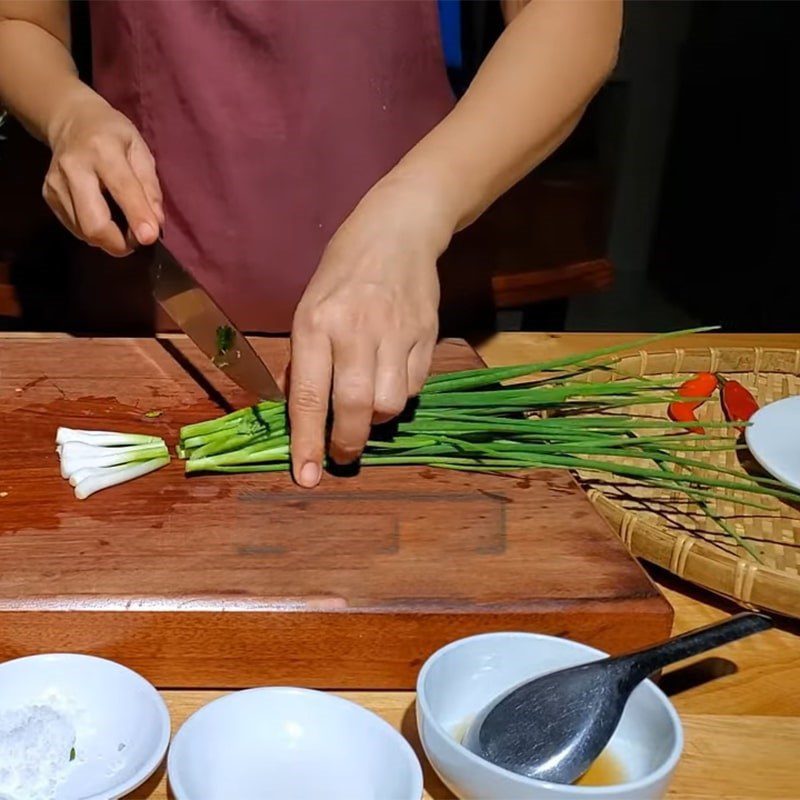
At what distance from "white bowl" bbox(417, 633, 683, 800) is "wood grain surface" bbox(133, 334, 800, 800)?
0.23ft

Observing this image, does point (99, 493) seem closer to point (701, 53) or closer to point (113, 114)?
point (113, 114)

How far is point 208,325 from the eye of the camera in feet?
4.53

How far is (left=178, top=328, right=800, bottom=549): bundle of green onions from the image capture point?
126cm

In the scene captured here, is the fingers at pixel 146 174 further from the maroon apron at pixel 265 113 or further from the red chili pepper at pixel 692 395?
the red chili pepper at pixel 692 395

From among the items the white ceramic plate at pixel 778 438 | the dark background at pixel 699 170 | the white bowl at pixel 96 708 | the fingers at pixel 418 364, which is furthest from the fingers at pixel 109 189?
the dark background at pixel 699 170

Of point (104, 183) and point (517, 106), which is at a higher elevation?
point (517, 106)

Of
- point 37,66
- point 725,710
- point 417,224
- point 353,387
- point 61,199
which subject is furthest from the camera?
point 37,66

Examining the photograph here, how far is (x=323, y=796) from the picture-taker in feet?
2.91

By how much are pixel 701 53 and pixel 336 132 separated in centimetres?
305

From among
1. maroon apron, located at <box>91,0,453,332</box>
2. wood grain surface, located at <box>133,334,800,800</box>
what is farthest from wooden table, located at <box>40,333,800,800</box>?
maroon apron, located at <box>91,0,453,332</box>

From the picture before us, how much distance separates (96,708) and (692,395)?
0.90m

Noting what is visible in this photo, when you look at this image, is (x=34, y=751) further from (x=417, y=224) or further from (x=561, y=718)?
(x=417, y=224)

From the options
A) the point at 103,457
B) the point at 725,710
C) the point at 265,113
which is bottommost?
the point at 725,710

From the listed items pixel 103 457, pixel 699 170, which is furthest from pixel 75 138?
pixel 699 170
